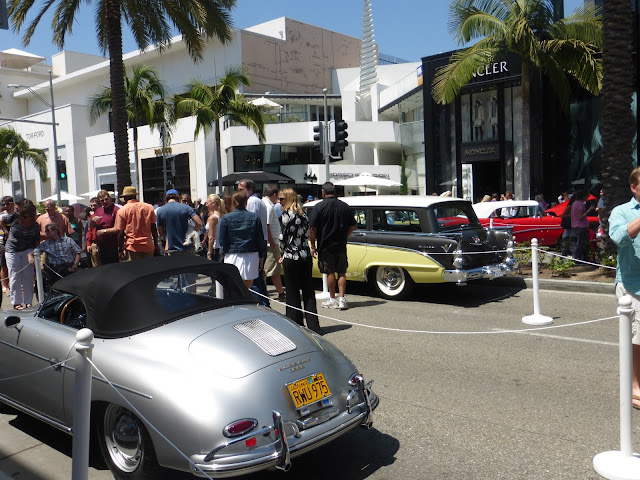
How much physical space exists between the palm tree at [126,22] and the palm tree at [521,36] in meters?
7.51

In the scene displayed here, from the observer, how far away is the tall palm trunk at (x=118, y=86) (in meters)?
16.6

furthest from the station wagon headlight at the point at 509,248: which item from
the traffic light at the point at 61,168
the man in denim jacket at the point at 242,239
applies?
the traffic light at the point at 61,168

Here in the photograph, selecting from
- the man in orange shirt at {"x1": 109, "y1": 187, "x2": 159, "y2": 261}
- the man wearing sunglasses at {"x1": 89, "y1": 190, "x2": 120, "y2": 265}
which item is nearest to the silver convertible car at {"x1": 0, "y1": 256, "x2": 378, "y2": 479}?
the man in orange shirt at {"x1": 109, "y1": 187, "x2": 159, "y2": 261}

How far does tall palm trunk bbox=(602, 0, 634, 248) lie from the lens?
35.8ft

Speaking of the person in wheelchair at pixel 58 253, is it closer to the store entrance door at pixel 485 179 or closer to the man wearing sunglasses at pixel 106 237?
the man wearing sunglasses at pixel 106 237

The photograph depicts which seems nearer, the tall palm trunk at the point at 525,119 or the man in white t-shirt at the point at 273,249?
the man in white t-shirt at the point at 273,249

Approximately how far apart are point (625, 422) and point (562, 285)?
7.50m

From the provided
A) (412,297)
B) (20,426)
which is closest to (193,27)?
(412,297)

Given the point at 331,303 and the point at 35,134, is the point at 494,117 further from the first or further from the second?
the point at 35,134

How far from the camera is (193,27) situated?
18.7m

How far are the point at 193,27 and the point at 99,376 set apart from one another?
16793 millimetres

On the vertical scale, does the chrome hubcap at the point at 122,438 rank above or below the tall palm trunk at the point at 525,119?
below

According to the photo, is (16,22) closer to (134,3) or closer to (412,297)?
(134,3)

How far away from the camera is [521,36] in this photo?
1962 centimetres
